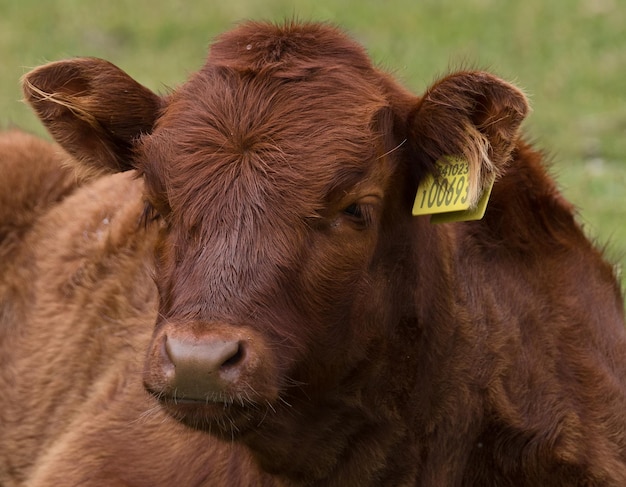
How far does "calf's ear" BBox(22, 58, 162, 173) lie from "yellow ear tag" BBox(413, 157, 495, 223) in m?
1.11

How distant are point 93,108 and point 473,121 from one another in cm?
149

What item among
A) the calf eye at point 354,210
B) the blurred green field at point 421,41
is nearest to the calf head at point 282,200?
the calf eye at point 354,210

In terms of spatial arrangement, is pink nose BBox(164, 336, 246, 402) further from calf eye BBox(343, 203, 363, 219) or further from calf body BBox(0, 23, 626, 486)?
calf eye BBox(343, 203, 363, 219)

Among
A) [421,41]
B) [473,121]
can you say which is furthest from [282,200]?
[421,41]

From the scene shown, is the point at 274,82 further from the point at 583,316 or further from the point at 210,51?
the point at 583,316

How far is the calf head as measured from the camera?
175 inches

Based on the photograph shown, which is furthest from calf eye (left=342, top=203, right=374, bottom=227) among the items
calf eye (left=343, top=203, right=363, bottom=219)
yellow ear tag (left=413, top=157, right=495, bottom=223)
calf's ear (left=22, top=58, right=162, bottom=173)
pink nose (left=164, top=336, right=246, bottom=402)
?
calf's ear (left=22, top=58, right=162, bottom=173)

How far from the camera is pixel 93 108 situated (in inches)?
203

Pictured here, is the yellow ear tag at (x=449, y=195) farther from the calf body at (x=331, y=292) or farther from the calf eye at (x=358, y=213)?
the calf eye at (x=358, y=213)

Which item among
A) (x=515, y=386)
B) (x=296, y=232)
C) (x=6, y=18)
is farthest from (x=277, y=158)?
(x=6, y=18)

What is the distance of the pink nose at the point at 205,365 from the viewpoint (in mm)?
4238

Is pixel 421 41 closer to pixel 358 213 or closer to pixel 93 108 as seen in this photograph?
pixel 93 108

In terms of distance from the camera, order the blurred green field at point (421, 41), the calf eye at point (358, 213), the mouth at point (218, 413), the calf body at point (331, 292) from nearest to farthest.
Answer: the mouth at point (218, 413)
the calf body at point (331, 292)
the calf eye at point (358, 213)
the blurred green field at point (421, 41)

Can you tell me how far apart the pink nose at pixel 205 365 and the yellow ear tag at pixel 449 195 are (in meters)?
1.02
